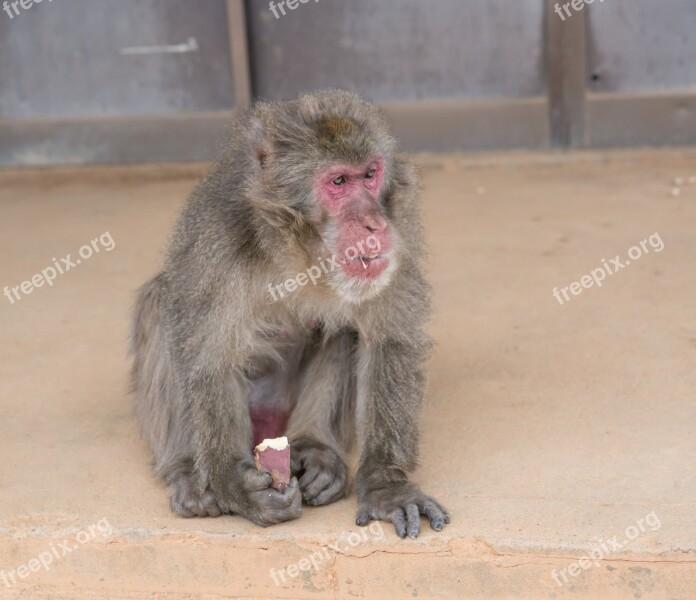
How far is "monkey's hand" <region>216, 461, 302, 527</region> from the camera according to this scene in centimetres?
314

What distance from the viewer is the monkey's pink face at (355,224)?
120 inches

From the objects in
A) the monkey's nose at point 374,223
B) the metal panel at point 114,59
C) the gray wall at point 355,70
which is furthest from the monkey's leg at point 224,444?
the metal panel at point 114,59

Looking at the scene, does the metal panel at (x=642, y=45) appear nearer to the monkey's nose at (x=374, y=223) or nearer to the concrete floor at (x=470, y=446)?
the concrete floor at (x=470, y=446)

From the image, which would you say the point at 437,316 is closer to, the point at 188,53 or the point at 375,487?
the point at 375,487

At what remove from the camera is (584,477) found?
11.0ft

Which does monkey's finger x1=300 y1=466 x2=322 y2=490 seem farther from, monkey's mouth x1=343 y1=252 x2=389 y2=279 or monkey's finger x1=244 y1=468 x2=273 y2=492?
monkey's mouth x1=343 y1=252 x2=389 y2=279

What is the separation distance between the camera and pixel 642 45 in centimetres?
758

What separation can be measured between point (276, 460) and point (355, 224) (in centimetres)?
68

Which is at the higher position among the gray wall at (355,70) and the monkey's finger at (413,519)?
the gray wall at (355,70)

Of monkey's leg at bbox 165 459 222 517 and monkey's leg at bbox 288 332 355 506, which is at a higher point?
monkey's leg at bbox 288 332 355 506

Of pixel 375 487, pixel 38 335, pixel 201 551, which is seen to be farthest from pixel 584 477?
pixel 38 335

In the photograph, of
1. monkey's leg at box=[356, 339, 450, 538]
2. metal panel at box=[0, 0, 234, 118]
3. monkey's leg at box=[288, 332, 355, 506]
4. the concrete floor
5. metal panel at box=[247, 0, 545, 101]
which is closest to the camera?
the concrete floor

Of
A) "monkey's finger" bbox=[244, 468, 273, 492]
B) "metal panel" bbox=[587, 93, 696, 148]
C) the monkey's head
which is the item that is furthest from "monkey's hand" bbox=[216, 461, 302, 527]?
"metal panel" bbox=[587, 93, 696, 148]

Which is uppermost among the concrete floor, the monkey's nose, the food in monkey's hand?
the monkey's nose
